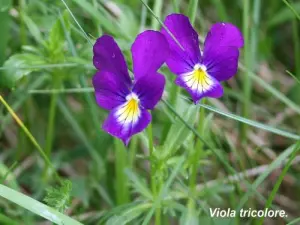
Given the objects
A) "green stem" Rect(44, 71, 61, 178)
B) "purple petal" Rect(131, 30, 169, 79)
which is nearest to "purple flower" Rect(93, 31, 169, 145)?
"purple petal" Rect(131, 30, 169, 79)

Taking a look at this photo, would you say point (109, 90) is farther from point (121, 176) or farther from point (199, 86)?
point (121, 176)

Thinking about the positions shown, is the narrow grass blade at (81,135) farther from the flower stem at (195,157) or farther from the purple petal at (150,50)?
the purple petal at (150,50)

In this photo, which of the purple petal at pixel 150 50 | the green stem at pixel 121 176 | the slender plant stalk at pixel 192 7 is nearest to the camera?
the purple petal at pixel 150 50

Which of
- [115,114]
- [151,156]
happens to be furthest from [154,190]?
[115,114]

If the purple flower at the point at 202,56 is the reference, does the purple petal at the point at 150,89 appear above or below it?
below

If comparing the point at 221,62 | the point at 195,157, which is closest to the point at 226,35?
the point at 221,62

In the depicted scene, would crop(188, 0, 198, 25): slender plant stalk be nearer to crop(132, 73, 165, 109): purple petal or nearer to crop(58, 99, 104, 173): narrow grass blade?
crop(132, 73, 165, 109): purple petal

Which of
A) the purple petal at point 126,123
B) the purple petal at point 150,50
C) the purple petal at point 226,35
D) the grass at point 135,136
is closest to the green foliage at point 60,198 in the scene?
the grass at point 135,136
